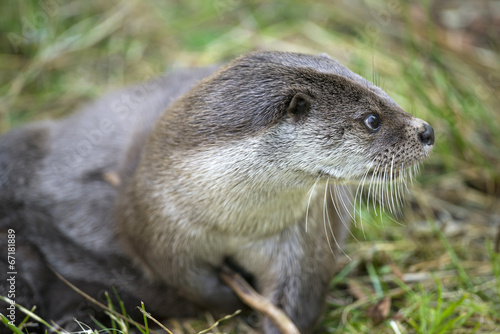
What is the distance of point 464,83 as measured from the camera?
12.0ft

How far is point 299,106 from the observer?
2074 millimetres

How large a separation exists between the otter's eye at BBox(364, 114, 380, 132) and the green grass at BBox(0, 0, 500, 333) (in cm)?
47

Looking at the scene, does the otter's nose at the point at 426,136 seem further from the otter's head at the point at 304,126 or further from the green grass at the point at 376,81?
the green grass at the point at 376,81

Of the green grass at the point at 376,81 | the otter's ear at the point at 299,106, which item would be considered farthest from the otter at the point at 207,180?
the green grass at the point at 376,81

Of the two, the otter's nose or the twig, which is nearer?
the otter's nose

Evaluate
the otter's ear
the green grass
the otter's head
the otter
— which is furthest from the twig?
the otter's ear

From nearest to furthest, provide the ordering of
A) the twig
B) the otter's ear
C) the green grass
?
the otter's ear → the twig → the green grass

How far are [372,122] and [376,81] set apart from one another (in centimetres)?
53

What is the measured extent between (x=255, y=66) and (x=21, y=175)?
1367mm

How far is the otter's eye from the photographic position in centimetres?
210

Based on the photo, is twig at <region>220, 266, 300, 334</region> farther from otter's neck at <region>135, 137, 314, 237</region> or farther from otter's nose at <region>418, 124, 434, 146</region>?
otter's nose at <region>418, 124, 434, 146</region>

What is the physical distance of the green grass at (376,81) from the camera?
271 cm

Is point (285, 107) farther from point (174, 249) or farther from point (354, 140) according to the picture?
point (174, 249)

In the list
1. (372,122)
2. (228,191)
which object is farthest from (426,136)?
(228,191)
